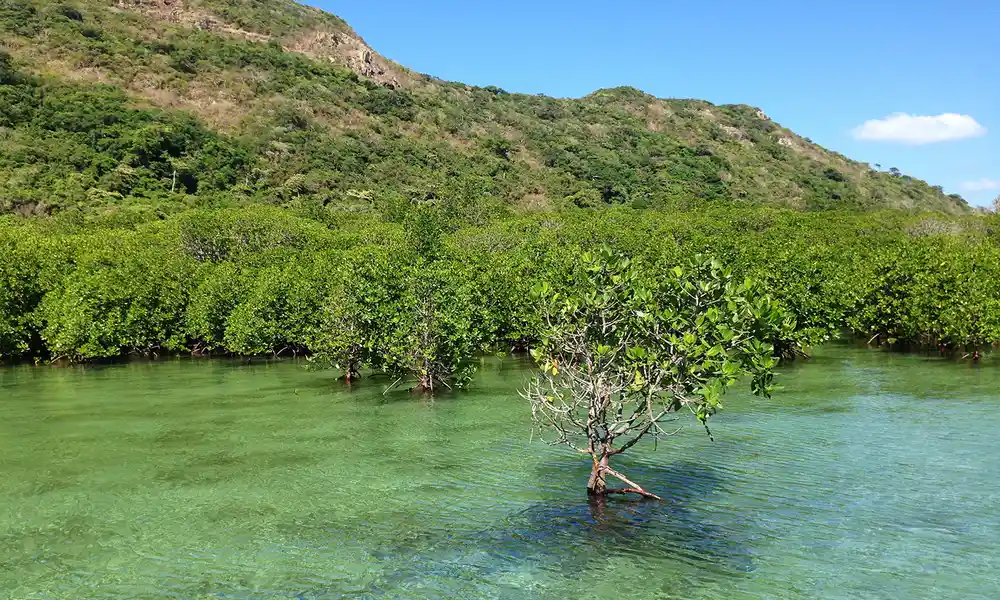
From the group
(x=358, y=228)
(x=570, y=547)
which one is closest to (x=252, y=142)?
(x=358, y=228)

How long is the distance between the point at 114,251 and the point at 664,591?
63720mm

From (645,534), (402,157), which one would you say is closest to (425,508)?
(645,534)

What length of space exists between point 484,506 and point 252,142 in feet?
420

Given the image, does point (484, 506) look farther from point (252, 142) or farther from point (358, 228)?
point (252, 142)

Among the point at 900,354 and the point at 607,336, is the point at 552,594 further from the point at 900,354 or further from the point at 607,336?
the point at 900,354

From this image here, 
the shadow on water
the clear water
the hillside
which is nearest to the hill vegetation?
the hillside

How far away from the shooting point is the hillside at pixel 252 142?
108500 millimetres

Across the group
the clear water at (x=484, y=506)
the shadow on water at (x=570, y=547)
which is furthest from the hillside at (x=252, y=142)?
the shadow on water at (x=570, y=547)

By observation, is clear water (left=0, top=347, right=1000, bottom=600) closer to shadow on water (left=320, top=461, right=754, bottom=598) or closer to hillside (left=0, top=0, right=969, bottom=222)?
shadow on water (left=320, top=461, right=754, bottom=598)

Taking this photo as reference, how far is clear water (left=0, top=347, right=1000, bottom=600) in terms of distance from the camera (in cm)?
1588

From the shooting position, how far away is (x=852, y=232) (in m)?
91.4

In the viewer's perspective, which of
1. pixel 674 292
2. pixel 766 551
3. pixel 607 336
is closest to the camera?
pixel 766 551

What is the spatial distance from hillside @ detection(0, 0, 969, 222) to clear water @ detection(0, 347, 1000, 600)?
72.5 metres

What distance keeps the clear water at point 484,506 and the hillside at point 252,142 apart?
72.5 m
